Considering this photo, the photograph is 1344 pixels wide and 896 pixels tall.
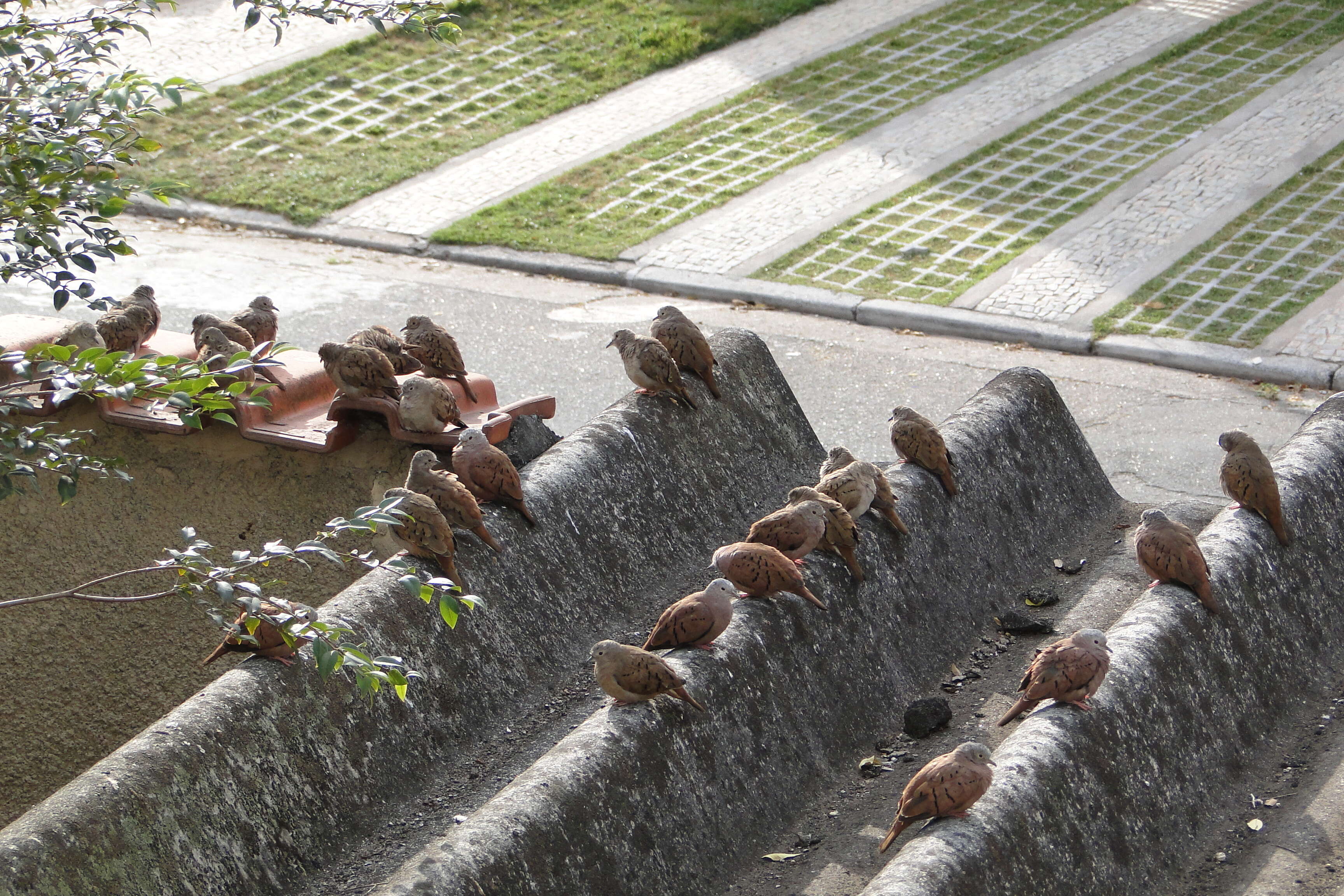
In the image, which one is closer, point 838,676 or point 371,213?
point 838,676

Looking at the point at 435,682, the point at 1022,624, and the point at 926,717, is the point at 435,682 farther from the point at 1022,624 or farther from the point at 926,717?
the point at 1022,624

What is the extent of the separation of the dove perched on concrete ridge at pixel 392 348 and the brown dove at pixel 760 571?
5.88ft

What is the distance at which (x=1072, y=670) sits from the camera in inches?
176

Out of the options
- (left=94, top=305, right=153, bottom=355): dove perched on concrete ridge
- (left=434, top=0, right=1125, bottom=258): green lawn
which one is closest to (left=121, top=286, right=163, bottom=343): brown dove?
(left=94, top=305, right=153, bottom=355): dove perched on concrete ridge

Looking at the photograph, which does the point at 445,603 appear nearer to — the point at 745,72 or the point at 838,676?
the point at 838,676

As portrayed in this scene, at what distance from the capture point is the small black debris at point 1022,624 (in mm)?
5887

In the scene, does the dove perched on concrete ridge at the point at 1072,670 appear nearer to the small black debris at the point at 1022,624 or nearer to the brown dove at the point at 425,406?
the small black debris at the point at 1022,624

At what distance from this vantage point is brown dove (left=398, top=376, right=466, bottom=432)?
579 centimetres

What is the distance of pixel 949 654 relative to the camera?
18.9 ft

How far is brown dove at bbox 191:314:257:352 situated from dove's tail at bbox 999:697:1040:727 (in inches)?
146

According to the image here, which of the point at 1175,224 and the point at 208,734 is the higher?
the point at 208,734

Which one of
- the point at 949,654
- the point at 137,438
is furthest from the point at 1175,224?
the point at 137,438

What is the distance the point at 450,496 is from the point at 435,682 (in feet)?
2.26

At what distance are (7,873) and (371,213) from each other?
1060 centimetres
